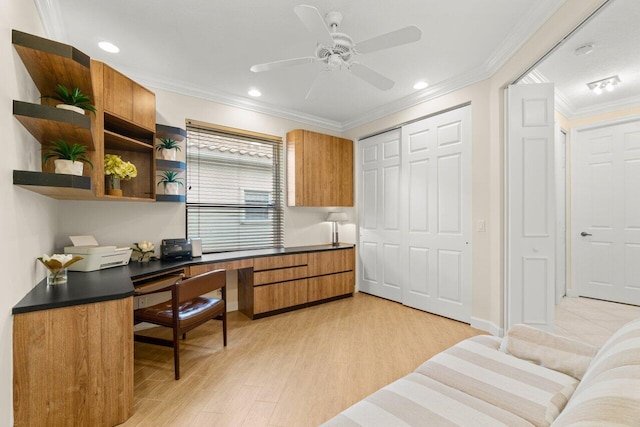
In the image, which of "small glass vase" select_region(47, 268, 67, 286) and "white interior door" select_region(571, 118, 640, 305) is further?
"white interior door" select_region(571, 118, 640, 305)

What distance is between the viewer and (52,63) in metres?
1.56

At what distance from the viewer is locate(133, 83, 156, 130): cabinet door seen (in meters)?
2.59

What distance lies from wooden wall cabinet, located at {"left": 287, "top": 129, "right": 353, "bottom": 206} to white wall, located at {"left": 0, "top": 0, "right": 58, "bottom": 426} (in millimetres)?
2669

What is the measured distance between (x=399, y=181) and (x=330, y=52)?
7.54 feet

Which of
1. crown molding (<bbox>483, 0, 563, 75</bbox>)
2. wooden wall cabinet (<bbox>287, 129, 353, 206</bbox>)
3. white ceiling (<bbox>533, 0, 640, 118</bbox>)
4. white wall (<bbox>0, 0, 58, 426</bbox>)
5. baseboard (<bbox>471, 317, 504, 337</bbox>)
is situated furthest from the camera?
wooden wall cabinet (<bbox>287, 129, 353, 206</bbox>)

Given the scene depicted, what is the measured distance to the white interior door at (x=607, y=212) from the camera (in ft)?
11.3

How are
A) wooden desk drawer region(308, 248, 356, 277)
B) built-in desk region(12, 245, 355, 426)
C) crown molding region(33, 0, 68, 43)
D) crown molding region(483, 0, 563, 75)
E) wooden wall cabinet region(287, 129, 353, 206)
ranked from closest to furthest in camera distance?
built-in desk region(12, 245, 355, 426)
crown molding region(33, 0, 68, 43)
crown molding region(483, 0, 563, 75)
wooden desk drawer region(308, 248, 356, 277)
wooden wall cabinet region(287, 129, 353, 206)

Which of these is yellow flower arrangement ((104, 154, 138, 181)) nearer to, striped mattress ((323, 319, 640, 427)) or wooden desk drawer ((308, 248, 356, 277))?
wooden desk drawer ((308, 248, 356, 277))

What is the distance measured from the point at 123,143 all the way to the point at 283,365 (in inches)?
99.8

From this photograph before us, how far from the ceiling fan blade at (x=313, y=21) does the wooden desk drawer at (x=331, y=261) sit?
264 cm

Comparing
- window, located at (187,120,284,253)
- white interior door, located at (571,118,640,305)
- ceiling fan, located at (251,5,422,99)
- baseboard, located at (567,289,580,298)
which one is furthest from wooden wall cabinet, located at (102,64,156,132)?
baseboard, located at (567,289,580,298)

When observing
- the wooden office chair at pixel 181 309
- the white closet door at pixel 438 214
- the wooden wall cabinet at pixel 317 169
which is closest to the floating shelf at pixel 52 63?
the wooden office chair at pixel 181 309

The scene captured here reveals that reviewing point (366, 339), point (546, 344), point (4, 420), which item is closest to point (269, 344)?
point (366, 339)

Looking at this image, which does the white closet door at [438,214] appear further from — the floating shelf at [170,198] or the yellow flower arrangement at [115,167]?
the yellow flower arrangement at [115,167]
